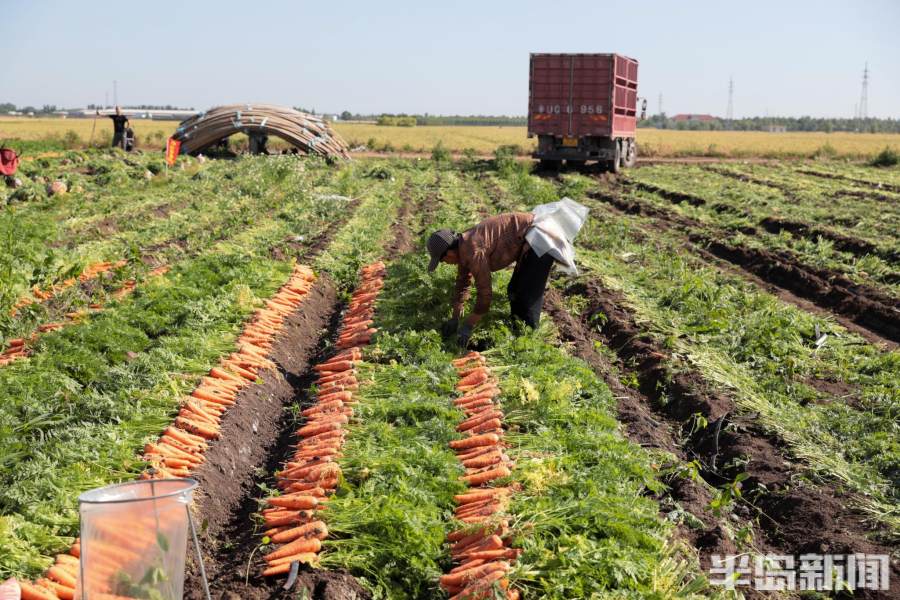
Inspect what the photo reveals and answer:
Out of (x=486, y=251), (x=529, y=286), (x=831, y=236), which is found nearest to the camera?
(x=486, y=251)

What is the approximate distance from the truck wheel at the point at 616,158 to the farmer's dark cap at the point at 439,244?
20753 mm

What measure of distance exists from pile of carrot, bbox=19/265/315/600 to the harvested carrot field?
21 mm

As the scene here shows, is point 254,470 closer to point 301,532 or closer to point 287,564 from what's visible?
point 301,532

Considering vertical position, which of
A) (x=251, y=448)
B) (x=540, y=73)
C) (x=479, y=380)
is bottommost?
(x=251, y=448)

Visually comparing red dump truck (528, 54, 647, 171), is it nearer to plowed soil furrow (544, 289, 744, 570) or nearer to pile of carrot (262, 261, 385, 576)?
plowed soil furrow (544, 289, 744, 570)

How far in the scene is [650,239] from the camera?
15.2 meters

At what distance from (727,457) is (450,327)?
306 cm

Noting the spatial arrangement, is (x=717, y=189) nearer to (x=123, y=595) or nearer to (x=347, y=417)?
(x=347, y=417)

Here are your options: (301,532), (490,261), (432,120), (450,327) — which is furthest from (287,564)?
(432,120)

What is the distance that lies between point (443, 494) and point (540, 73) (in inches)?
897

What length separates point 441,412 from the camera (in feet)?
21.3

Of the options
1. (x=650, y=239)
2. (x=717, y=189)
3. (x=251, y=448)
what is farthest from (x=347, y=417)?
(x=717, y=189)

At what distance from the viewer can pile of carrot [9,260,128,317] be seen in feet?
32.9

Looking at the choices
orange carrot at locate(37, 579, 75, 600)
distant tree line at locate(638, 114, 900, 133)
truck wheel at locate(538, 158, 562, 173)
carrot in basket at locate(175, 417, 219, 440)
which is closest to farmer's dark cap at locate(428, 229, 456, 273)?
carrot in basket at locate(175, 417, 219, 440)
